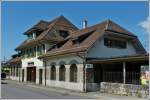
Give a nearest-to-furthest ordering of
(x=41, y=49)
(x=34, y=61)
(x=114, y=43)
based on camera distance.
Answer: (x=114, y=43)
(x=41, y=49)
(x=34, y=61)

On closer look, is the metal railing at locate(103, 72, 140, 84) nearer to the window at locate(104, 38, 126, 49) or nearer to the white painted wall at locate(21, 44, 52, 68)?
the window at locate(104, 38, 126, 49)

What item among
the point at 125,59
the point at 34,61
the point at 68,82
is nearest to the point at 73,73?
the point at 68,82

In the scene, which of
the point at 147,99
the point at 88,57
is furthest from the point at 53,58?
the point at 147,99

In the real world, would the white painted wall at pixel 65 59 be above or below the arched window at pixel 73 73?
above

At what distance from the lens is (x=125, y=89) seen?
1981cm

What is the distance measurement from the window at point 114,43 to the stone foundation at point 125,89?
5.10 meters

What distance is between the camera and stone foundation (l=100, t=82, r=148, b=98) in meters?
18.2

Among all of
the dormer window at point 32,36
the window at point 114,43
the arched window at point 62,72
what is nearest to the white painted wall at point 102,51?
the window at point 114,43

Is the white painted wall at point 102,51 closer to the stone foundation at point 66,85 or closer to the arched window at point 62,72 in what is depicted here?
the stone foundation at point 66,85

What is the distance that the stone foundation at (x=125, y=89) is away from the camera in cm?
1819

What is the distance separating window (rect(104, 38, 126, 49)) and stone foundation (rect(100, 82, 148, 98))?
201 inches

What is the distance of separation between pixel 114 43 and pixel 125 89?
7.91 m

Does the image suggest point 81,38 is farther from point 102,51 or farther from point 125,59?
point 125,59

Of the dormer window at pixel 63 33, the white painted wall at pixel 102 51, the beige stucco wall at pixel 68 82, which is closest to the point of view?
the beige stucco wall at pixel 68 82
